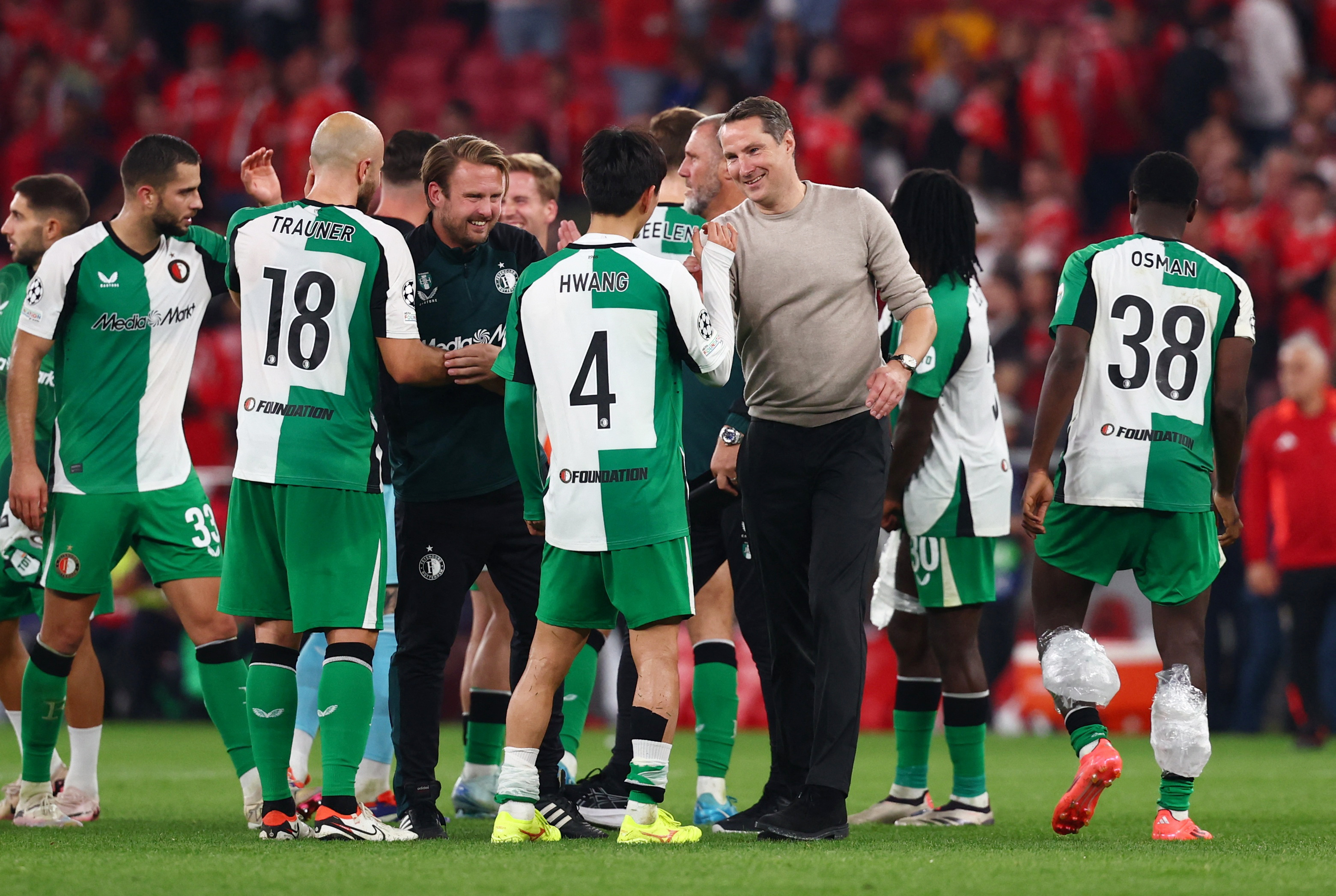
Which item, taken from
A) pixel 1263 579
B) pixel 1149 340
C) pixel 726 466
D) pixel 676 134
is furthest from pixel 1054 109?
pixel 726 466

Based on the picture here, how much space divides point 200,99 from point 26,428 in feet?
39.8

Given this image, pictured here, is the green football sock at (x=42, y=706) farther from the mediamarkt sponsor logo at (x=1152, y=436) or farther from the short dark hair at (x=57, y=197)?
the mediamarkt sponsor logo at (x=1152, y=436)

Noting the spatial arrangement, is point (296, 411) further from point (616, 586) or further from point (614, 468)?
point (616, 586)

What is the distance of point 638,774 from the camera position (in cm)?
546

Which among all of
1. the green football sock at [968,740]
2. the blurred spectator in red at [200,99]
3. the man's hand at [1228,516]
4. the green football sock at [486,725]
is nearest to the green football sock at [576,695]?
the green football sock at [486,725]

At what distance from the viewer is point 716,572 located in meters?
6.98

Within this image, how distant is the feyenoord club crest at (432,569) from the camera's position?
622 centimetres

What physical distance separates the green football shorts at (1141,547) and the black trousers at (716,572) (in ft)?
3.99

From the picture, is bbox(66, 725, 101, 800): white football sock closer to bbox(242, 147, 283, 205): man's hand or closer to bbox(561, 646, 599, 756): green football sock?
bbox(561, 646, 599, 756): green football sock

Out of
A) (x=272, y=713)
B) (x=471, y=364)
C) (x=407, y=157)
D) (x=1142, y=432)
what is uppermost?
(x=407, y=157)

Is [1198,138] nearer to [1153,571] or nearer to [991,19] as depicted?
[991,19]

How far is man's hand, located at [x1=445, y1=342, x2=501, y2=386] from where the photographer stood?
20.0 ft

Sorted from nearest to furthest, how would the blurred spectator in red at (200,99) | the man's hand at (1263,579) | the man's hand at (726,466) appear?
1. the man's hand at (726,466)
2. the man's hand at (1263,579)
3. the blurred spectator in red at (200,99)

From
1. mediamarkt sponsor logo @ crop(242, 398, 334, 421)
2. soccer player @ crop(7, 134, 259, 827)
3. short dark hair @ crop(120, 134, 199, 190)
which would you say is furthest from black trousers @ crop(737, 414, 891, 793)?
short dark hair @ crop(120, 134, 199, 190)
